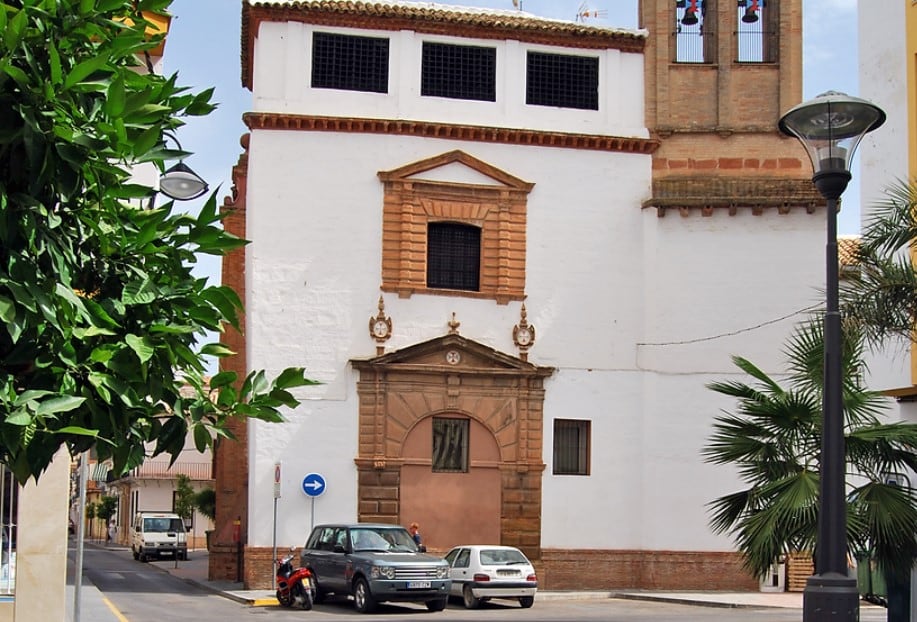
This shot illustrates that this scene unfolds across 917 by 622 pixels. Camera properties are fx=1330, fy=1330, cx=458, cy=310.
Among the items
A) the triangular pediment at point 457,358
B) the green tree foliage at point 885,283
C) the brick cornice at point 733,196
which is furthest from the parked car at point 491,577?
the green tree foliage at point 885,283

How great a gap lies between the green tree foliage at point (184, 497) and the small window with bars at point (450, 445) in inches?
1248

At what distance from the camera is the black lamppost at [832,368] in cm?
977

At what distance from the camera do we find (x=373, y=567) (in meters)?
23.2

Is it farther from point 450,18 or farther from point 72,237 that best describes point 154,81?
point 450,18

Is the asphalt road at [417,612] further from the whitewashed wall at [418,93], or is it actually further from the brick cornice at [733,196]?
the whitewashed wall at [418,93]

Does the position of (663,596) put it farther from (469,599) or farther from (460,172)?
(460,172)

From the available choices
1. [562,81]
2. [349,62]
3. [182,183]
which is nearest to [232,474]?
[349,62]

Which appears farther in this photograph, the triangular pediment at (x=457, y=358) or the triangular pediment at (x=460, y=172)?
the triangular pediment at (x=460, y=172)

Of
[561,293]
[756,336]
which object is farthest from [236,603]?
[756,336]

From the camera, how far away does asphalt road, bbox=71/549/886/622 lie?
22.6m

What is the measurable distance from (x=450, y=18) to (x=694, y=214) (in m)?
7.19

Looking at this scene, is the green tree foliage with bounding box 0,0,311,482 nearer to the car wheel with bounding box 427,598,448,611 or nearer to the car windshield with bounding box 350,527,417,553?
the car windshield with bounding box 350,527,417,553

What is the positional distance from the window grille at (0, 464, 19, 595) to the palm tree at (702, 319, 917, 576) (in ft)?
26.8

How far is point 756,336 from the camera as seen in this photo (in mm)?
30625
